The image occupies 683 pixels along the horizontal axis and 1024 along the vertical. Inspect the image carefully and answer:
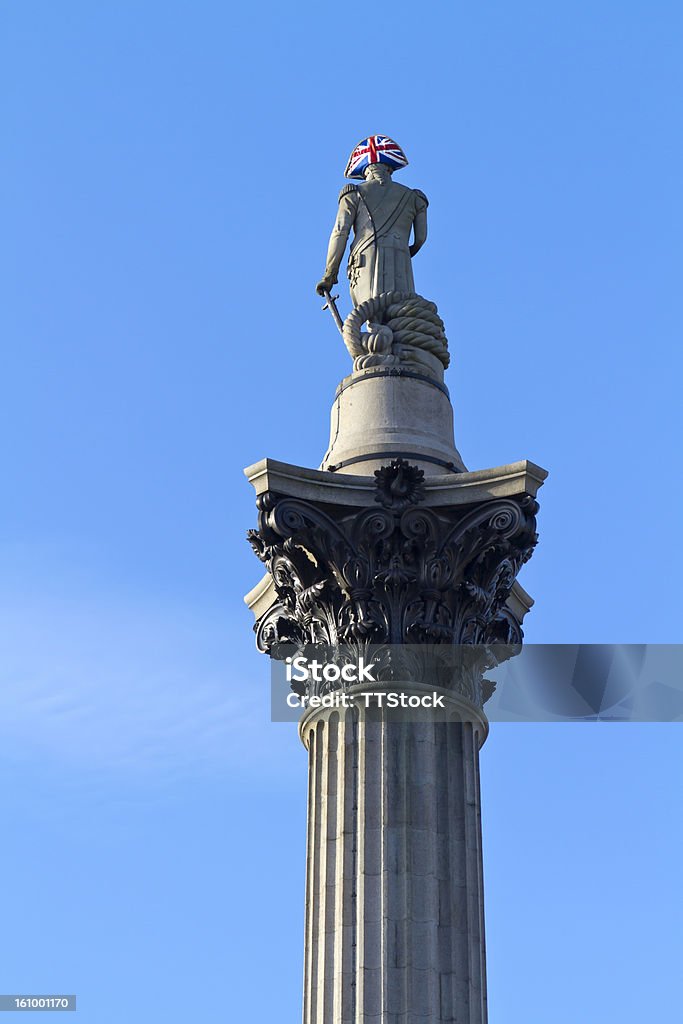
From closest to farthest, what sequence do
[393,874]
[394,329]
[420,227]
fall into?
1. [393,874]
2. [394,329]
3. [420,227]

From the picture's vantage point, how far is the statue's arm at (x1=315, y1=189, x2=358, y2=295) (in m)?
29.1

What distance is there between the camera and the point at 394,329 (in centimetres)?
2802

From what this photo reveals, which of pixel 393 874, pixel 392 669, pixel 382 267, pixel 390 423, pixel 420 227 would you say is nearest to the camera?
pixel 393 874

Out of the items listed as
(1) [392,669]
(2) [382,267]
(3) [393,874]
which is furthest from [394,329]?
(3) [393,874]

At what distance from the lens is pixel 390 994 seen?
865 inches

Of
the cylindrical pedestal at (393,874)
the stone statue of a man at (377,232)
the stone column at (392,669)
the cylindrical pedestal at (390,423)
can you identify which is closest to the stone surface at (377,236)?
the stone statue of a man at (377,232)

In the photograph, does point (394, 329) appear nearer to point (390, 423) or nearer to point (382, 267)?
point (382, 267)

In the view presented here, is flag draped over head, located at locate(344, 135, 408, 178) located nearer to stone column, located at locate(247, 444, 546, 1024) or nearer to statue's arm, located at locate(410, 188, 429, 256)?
statue's arm, located at locate(410, 188, 429, 256)

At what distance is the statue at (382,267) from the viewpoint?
27.8 m

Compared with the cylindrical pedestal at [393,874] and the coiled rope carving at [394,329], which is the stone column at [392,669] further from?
the coiled rope carving at [394,329]

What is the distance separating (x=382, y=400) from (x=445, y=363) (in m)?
1.75

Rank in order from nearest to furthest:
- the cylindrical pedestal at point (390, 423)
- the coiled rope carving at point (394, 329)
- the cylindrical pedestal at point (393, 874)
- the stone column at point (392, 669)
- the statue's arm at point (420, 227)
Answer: the cylindrical pedestal at point (393, 874)
the stone column at point (392, 669)
the cylindrical pedestal at point (390, 423)
the coiled rope carving at point (394, 329)
the statue's arm at point (420, 227)

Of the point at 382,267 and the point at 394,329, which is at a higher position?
the point at 382,267

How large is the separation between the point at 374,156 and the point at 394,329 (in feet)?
12.9
